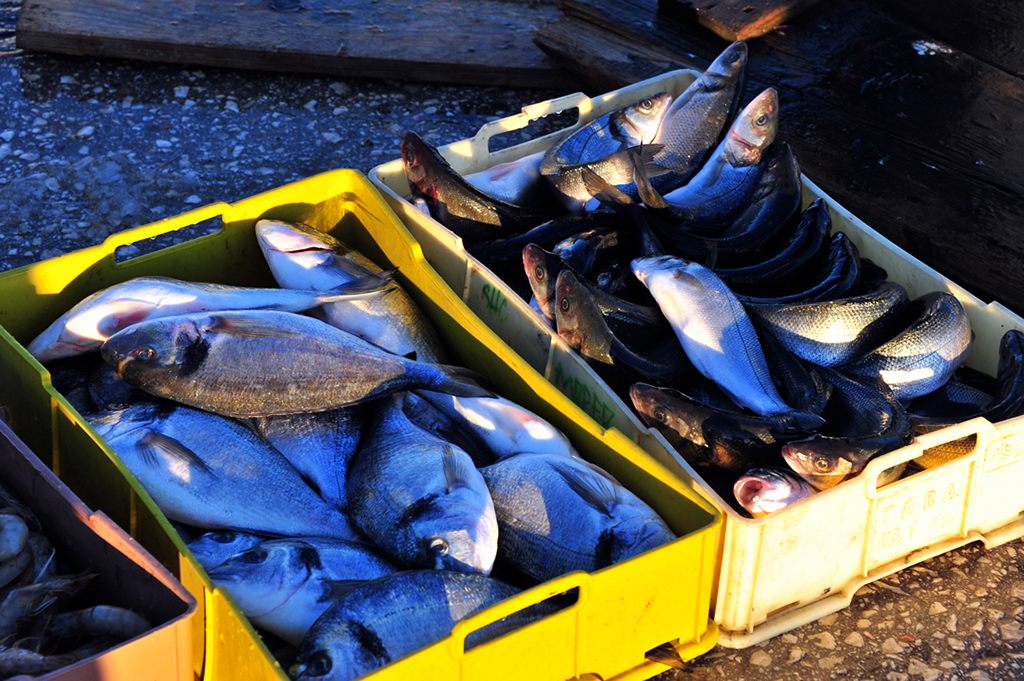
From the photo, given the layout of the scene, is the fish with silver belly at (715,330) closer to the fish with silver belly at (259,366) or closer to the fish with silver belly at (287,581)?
the fish with silver belly at (259,366)

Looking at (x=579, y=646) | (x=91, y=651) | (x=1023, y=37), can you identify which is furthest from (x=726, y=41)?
(x=91, y=651)

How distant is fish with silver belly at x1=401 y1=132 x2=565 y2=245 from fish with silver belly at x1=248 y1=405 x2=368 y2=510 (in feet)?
3.11

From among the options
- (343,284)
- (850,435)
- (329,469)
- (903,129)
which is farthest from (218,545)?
(903,129)

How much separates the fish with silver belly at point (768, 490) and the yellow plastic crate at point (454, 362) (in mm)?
145

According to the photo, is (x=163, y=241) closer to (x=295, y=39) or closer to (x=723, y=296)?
(x=295, y=39)

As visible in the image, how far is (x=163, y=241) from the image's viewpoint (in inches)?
161

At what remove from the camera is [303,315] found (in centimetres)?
279

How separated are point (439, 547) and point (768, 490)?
31.6 inches

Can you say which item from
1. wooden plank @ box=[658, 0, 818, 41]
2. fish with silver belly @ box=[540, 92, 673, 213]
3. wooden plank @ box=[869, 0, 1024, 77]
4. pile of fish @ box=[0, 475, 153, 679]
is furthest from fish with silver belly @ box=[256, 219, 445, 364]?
wooden plank @ box=[869, 0, 1024, 77]

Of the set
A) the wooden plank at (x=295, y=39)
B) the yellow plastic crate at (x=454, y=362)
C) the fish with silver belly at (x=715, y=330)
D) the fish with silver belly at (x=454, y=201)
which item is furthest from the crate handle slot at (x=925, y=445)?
the wooden plank at (x=295, y=39)

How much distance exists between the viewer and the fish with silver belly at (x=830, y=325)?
2.80 metres

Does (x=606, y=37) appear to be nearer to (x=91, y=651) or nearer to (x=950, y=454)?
(x=950, y=454)

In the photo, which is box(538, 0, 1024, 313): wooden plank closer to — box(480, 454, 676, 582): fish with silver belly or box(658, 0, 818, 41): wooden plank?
box(658, 0, 818, 41): wooden plank

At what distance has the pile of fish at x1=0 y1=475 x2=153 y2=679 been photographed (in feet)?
6.07
